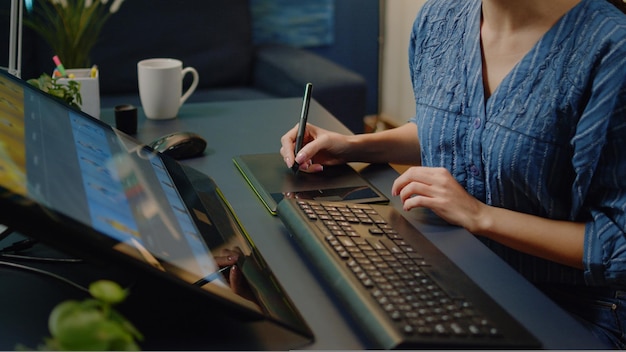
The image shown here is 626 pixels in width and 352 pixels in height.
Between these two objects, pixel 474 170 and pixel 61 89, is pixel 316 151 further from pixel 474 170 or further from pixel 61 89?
pixel 61 89

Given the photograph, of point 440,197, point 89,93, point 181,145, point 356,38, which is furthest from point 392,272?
point 356,38

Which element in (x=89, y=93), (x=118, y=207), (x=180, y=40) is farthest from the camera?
(x=180, y=40)

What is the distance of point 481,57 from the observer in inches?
38.5

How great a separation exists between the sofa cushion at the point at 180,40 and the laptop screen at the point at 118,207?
1.66m

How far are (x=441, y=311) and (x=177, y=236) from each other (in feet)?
0.77

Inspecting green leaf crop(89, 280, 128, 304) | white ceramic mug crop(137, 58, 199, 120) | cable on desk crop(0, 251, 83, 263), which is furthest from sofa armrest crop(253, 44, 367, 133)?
green leaf crop(89, 280, 128, 304)

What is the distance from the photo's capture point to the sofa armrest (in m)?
2.30

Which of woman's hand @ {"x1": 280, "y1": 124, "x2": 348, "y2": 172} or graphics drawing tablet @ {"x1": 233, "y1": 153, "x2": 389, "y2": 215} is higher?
woman's hand @ {"x1": 280, "y1": 124, "x2": 348, "y2": 172}

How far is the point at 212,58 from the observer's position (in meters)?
2.57

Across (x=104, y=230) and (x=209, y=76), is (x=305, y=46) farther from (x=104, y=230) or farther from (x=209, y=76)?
(x=104, y=230)

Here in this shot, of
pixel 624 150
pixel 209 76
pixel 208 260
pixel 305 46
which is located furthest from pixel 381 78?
pixel 208 260

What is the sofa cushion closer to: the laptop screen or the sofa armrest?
the sofa armrest

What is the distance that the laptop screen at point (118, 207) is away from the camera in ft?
1.64

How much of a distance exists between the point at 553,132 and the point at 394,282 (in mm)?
349
